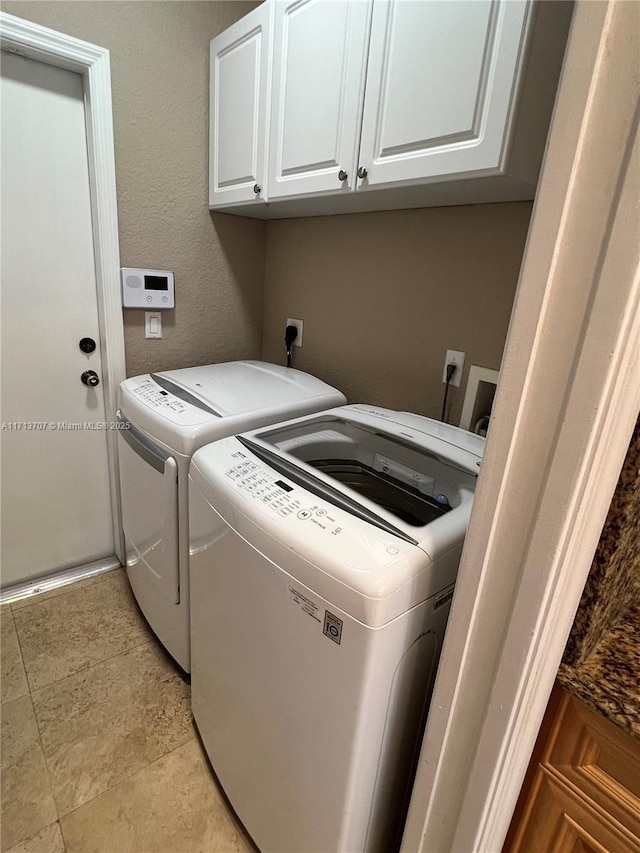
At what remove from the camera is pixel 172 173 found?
1.83 metres

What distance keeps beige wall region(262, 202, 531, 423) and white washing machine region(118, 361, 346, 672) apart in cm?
22

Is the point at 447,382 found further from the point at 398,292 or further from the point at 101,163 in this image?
the point at 101,163

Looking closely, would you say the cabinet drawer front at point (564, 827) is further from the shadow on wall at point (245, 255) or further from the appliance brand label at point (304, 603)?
the shadow on wall at point (245, 255)

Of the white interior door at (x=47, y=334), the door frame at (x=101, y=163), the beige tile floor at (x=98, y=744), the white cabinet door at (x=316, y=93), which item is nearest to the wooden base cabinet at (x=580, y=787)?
the beige tile floor at (x=98, y=744)

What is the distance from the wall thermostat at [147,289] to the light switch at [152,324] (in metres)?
0.03

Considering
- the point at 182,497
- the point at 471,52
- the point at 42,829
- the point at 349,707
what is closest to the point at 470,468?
the point at 349,707

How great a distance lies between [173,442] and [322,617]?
0.74 metres

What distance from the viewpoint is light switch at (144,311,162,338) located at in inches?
76.7

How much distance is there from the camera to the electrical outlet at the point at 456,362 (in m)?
1.51

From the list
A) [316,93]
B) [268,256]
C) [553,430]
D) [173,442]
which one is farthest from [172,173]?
[553,430]

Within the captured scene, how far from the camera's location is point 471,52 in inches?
39.0

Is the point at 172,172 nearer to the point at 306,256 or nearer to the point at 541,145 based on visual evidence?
the point at 306,256

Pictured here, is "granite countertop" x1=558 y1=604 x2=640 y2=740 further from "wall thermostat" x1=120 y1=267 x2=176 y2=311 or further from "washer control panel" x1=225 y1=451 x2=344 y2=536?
"wall thermostat" x1=120 y1=267 x2=176 y2=311

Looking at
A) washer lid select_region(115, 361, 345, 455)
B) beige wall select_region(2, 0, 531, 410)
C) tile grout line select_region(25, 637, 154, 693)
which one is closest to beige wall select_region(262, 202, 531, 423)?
beige wall select_region(2, 0, 531, 410)
